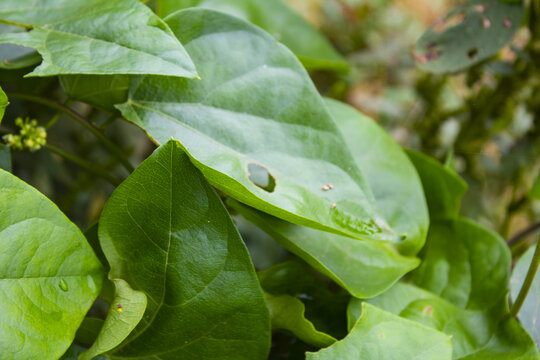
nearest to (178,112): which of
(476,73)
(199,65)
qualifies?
(199,65)

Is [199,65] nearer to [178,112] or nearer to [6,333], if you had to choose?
[178,112]

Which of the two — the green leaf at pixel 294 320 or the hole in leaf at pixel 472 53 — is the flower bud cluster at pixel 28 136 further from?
the hole in leaf at pixel 472 53

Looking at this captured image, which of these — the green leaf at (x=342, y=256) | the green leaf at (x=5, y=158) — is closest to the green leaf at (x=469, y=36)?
the green leaf at (x=342, y=256)

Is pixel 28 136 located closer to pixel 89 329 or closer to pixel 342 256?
pixel 89 329

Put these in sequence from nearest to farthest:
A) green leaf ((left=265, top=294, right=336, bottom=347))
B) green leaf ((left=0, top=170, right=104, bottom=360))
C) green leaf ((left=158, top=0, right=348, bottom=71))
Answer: green leaf ((left=0, top=170, right=104, bottom=360))
green leaf ((left=265, top=294, right=336, bottom=347))
green leaf ((left=158, top=0, right=348, bottom=71))

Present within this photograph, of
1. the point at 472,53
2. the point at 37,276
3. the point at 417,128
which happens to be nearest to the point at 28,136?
the point at 37,276

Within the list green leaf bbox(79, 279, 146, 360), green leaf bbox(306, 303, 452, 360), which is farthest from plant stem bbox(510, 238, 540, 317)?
green leaf bbox(79, 279, 146, 360)

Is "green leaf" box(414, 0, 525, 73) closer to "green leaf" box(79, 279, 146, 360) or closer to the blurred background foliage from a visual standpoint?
the blurred background foliage
